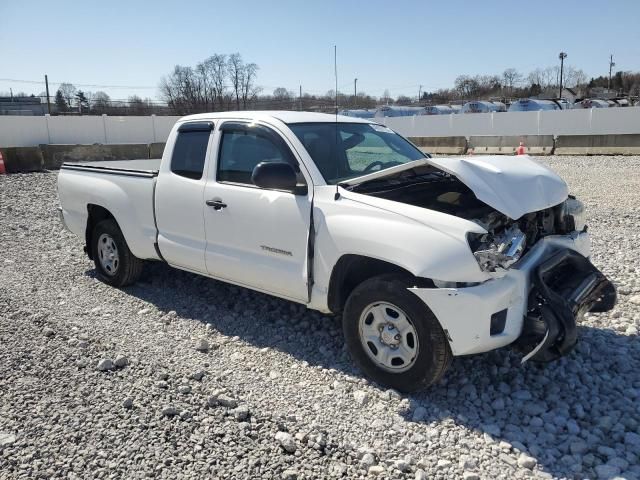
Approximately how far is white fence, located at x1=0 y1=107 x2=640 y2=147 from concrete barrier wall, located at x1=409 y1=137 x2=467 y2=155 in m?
5.25

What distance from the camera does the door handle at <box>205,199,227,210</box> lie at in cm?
468

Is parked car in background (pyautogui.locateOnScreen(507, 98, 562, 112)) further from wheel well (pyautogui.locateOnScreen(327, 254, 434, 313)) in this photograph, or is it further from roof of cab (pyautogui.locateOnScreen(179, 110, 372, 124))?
wheel well (pyautogui.locateOnScreen(327, 254, 434, 313))

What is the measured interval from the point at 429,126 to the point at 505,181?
28644 mm

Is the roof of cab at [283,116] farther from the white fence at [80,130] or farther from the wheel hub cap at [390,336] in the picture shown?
the white fence at [80,130]

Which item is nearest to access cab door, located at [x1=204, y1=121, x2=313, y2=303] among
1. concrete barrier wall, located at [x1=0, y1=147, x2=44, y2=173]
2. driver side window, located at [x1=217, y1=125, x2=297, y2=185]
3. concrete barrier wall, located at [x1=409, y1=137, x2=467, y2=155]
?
driver side window, located at [x1=217, y1=125, x2=297, y2=185]

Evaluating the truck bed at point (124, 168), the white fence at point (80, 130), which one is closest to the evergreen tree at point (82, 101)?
the white fence at point (80, 130)

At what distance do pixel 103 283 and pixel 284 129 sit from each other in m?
3.22

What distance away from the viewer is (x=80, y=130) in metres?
24.2

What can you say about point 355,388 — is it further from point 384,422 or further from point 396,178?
point 396,178

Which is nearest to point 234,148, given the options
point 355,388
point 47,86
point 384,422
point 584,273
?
point 355,388

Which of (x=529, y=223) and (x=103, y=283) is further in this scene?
(x=103, y=283)

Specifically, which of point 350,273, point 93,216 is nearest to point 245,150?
point 350,273

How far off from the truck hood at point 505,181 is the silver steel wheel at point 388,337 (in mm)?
958

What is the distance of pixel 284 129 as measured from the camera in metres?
4.53
